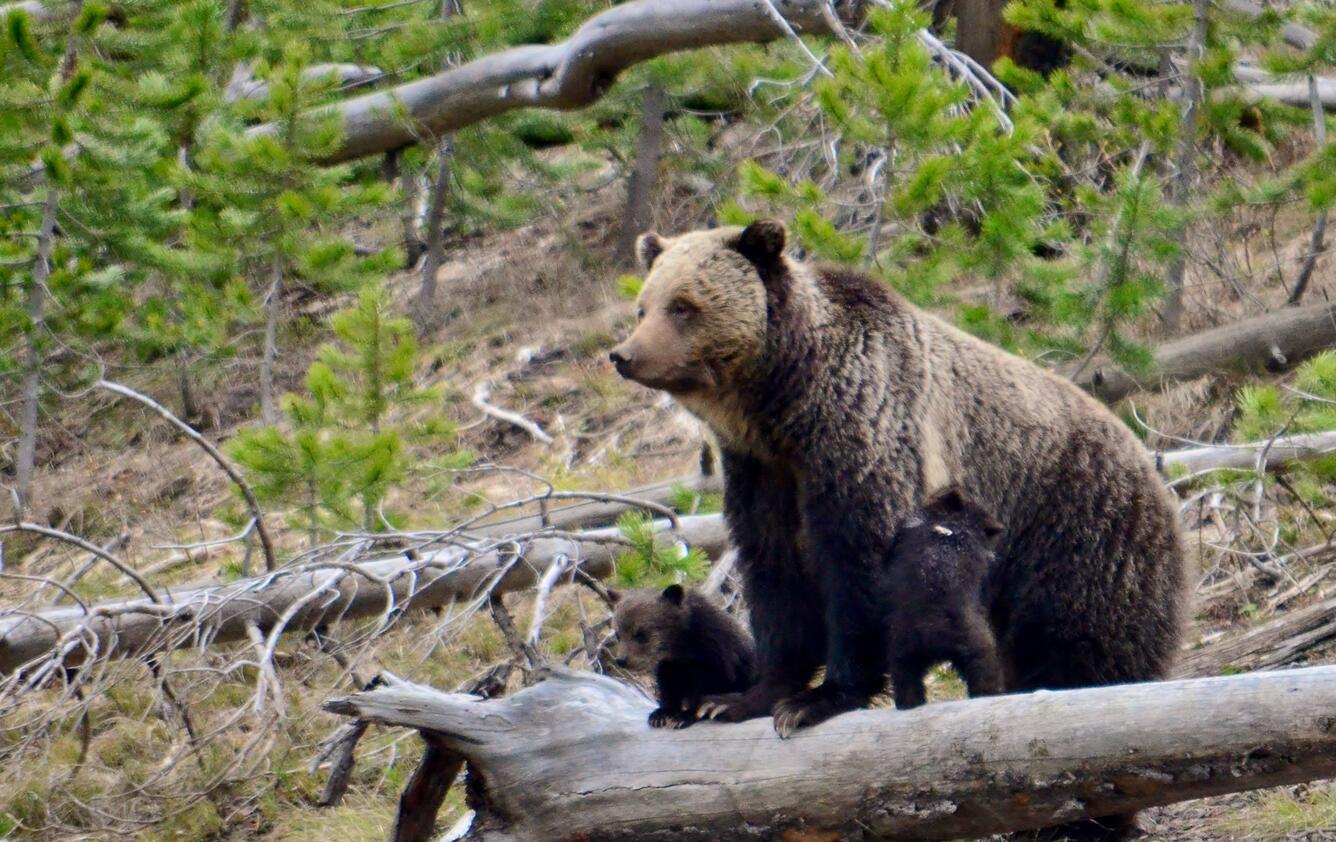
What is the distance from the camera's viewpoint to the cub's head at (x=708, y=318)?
490 centimetres

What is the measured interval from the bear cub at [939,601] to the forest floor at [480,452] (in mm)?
1589

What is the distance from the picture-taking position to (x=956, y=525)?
4.52m

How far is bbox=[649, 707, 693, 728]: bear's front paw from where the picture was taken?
4770mm

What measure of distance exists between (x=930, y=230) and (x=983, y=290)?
0.74m

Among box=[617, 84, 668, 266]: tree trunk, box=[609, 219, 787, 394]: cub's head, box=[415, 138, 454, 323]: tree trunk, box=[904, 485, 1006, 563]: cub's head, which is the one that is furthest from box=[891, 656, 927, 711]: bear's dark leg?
box=[415, 138, 454, 323]: tree trunk

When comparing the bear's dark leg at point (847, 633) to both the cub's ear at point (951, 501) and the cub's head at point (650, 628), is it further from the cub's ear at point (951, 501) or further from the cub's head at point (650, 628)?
the cub's head at point (650, 628)

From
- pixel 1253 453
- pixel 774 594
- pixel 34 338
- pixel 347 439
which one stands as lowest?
pixel 34 338

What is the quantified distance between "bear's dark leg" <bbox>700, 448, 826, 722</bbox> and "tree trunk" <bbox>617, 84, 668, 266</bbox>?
870 cm

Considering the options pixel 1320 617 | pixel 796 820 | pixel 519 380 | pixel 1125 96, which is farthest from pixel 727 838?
pixel 519 380

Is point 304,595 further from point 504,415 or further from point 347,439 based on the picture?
point 504,415

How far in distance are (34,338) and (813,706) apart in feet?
28.8

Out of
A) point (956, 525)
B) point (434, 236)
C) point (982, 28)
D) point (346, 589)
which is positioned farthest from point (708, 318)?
point (434, 236)

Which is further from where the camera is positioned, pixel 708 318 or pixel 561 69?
pixel 561 69

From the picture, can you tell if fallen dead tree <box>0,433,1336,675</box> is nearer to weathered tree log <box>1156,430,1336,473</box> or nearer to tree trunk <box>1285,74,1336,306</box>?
weathered tree log <box>1156,430,1336,473</box>
